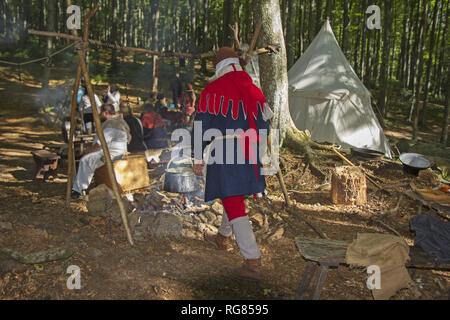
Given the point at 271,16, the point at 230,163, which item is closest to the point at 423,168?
the point at 271,16

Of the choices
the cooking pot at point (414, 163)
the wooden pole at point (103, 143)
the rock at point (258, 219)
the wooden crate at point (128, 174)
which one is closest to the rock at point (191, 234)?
the wooden pole at point (103, 143)

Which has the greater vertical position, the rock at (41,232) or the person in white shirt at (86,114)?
the person in white shirt at (86,114)

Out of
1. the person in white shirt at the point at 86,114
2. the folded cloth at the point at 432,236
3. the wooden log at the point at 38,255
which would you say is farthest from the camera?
the person in white shirt at the point at 86,114

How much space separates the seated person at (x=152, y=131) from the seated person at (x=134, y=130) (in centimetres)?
47

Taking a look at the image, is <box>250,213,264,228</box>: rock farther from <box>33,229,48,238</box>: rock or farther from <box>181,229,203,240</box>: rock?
<box>33,229,48,238</box>: rock

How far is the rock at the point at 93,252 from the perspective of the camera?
3567mm

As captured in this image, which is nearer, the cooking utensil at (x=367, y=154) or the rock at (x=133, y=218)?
the rock at (x=133, y=218)

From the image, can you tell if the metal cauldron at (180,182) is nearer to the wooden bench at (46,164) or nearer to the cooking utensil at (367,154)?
the wooden bench at (46,164)

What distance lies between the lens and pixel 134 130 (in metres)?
6.78

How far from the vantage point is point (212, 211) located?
496 centimetres

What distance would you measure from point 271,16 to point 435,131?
14.5 metres

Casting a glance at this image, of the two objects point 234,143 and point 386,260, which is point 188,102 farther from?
point 386,260

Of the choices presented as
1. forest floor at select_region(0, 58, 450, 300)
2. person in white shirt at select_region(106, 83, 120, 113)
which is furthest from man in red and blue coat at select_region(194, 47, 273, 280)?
person in white shirt at select_region(106, 83, 120, 113)

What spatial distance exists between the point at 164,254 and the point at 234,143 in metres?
1.44
